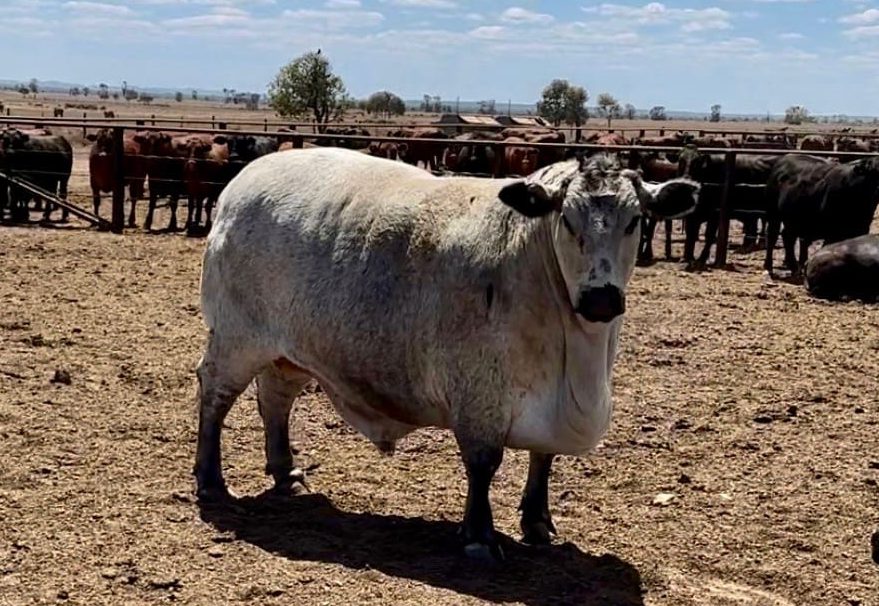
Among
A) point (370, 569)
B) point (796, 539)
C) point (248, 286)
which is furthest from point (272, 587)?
point (796, 539)

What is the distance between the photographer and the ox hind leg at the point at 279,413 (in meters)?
5.58

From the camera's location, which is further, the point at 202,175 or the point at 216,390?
the point at 202,175

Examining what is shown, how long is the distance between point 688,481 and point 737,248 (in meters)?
11.0

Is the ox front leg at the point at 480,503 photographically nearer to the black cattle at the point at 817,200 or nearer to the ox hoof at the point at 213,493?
the ox hoof at the point at 213,493

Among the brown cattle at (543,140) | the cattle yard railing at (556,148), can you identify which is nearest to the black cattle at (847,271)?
the cattle yard railing at (556,148)

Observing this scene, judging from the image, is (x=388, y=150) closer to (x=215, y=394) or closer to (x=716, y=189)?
(x=716, y=189)

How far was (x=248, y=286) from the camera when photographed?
5367mm

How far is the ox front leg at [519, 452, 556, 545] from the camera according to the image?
4836 mm

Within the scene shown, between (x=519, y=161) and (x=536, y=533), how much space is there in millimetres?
13344

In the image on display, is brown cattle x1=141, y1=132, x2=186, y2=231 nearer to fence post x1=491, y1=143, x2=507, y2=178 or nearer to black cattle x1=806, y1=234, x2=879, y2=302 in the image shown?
fence post x1=491, y1=143, x2=507, y2=178

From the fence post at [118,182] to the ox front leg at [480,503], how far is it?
12.4 meters

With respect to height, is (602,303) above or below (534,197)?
below

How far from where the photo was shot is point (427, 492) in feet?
18.2

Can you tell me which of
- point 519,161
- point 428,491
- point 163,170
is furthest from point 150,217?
point 428,491
